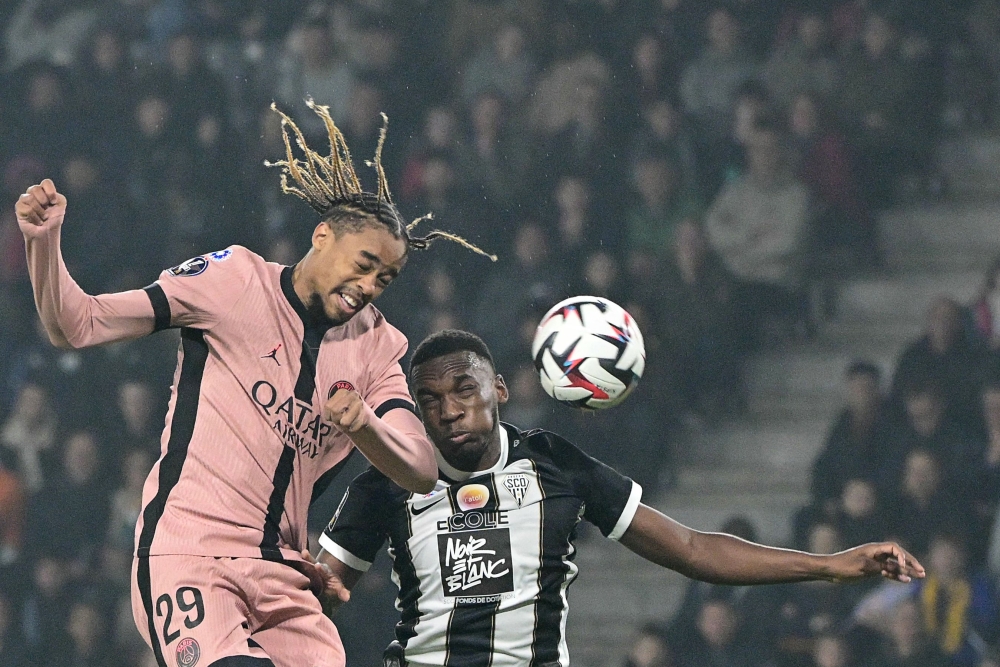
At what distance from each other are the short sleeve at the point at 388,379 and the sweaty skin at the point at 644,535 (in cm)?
35

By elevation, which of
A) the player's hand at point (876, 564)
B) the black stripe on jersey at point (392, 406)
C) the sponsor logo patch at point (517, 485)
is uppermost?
the black stripe on jersey at point (392, 406)

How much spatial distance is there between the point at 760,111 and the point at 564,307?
349 cm

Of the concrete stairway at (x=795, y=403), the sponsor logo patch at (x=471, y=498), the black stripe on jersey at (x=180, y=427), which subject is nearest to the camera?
the black stripe on jersey at (x=180, y=427)

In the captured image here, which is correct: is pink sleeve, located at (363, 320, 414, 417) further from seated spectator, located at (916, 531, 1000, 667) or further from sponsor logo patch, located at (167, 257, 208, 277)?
seated spectator, located at (916, 531, 1000, 667)

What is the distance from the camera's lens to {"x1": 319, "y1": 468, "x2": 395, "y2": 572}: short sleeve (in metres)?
3.93

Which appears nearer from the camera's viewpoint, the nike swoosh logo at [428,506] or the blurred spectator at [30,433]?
the nike swoosh logo at [428,506]

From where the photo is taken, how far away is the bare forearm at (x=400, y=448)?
295cm

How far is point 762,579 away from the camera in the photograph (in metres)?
3.84

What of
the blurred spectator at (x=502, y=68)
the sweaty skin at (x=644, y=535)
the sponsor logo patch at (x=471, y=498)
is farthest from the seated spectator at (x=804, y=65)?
the sponsor logo patch at (x=471, y=498)

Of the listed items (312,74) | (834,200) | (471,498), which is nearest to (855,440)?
(834,200)

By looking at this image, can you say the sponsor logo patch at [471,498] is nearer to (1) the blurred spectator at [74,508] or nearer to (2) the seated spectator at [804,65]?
(1) the blurred spectator at [74,508]

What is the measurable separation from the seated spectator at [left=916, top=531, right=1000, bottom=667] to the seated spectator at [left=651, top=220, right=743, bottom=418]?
4.37ft

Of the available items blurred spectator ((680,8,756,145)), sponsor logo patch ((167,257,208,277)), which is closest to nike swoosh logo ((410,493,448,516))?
sponsor logo patch ((167,257,208,277))

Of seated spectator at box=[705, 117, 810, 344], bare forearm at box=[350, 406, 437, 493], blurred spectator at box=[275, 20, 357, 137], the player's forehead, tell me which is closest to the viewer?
bare forearm at box=[350, 406, 437, 493]
